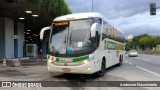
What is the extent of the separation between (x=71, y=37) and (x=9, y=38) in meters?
21.5

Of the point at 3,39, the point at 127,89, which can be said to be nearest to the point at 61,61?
the point at 127,89

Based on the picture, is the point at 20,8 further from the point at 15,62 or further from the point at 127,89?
the point at 127,89

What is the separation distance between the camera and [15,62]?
2347 cm

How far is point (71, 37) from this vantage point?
48.9 feet

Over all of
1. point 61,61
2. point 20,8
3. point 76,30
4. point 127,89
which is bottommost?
point 127,89

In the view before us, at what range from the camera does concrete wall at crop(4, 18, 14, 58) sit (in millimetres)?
33822

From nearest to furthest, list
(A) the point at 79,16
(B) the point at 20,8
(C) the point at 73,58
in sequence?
(C) the point at 73,58
(A) the point at 79,16
(B) the point at 20,8

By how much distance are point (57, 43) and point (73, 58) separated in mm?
1292

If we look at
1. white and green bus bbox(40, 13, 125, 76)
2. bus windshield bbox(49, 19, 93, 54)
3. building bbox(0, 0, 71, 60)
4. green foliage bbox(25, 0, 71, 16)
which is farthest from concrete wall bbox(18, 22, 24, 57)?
bus windshield bbox(49, 19, 93, 54)

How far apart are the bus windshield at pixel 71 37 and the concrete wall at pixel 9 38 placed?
1950 centimetres

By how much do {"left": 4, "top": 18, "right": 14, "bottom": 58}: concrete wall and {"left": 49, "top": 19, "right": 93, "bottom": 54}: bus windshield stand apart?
1950 cm

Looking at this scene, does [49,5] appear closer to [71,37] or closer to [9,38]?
[9,38]

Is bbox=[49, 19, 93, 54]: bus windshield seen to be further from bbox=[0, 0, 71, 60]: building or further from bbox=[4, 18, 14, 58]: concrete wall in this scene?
bbox=[4, 18, 14, 58]: concrete wall

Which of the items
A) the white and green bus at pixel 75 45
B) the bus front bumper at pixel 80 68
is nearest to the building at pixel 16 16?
the white and green bus at pixel 75 45
